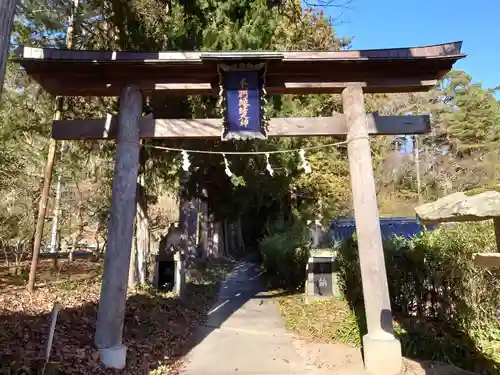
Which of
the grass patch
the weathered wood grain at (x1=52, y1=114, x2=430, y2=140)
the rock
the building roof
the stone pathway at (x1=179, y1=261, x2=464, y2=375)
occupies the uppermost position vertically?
the building roof

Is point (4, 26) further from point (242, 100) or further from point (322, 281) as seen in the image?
point (322, 281)

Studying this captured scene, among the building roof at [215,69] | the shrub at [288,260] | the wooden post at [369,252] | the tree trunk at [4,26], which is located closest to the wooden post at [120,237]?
the building roof at [215,69]

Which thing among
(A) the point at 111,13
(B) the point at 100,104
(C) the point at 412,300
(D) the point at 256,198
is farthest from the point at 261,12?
(D) the point at 256,198

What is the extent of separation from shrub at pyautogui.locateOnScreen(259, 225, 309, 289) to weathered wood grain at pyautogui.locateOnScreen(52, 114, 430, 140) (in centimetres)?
594

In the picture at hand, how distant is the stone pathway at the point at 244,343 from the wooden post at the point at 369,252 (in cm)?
100

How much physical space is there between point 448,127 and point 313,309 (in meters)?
26.7

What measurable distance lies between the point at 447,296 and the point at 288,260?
20.8ft

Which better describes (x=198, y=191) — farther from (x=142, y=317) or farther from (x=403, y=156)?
(x=403, y=156)

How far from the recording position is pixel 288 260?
12.1 metres

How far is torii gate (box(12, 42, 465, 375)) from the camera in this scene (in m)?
5.12

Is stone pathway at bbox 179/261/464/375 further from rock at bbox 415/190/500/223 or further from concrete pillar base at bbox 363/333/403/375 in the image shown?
rock at bbox 415/190/500/223

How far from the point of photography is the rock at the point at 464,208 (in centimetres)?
287

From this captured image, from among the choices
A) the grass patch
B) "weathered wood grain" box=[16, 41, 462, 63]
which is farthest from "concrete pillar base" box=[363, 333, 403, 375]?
"weathered wood grain" box=[16, 41, 462, 63]

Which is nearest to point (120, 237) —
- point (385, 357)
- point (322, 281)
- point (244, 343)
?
point (244, 343)
